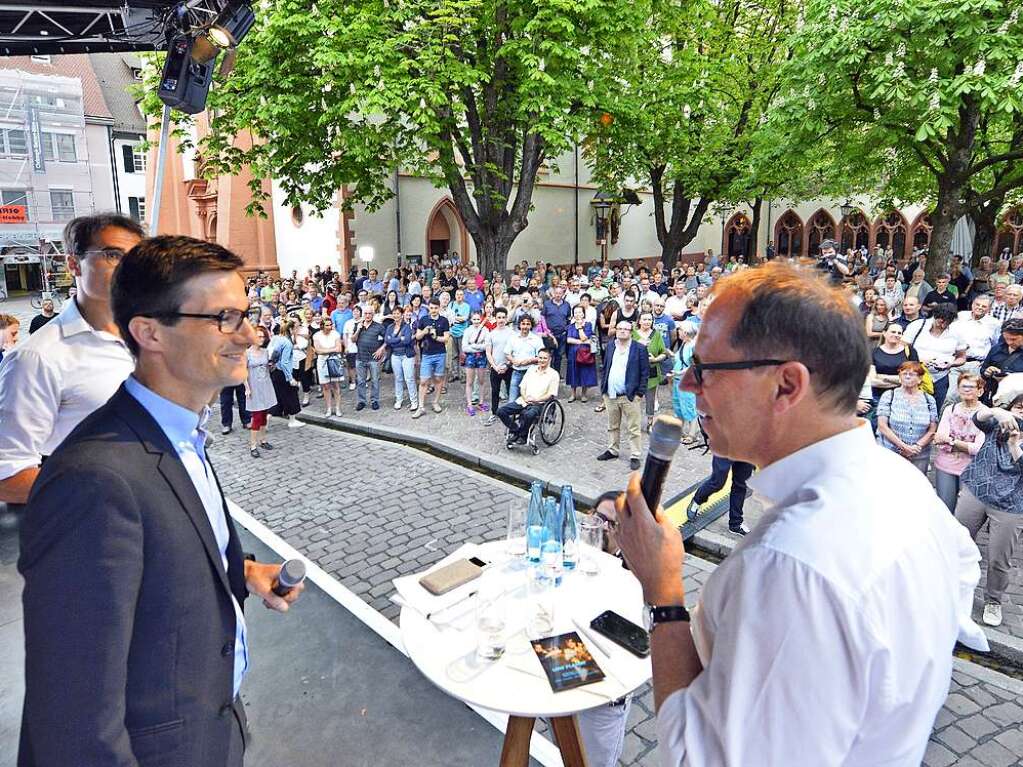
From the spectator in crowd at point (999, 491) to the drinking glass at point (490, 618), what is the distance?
4129 millimetres

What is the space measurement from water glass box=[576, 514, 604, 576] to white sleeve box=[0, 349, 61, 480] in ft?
9.10

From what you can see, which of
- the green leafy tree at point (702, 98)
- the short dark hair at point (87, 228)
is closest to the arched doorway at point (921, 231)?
the green leafy tree at point (702, 98)

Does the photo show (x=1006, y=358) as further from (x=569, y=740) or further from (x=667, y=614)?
(x=667, y=614)

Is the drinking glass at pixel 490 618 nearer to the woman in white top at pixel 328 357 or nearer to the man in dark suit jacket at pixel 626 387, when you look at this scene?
the man in dark suit jacket at pixel 626 387

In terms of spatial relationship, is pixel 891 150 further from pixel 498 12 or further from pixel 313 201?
pixel 313 201

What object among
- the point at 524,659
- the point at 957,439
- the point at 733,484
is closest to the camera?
the point at 524,659

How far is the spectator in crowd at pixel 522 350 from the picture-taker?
416 inches

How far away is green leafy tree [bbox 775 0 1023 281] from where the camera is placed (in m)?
11.2

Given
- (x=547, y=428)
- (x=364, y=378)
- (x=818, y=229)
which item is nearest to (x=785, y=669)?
(x=547, y=428)

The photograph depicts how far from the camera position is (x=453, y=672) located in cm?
274

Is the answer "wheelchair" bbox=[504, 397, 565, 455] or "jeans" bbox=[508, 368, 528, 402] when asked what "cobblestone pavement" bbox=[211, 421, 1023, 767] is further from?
"jeans" bbox=[508, 368, 528, 402]

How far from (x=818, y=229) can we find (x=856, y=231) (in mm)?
2008

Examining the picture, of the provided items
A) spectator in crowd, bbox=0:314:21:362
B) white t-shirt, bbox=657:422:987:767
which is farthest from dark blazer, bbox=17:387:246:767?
spectator in crowd, bbox=0:314:21:362

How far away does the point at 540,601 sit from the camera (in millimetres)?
3170
